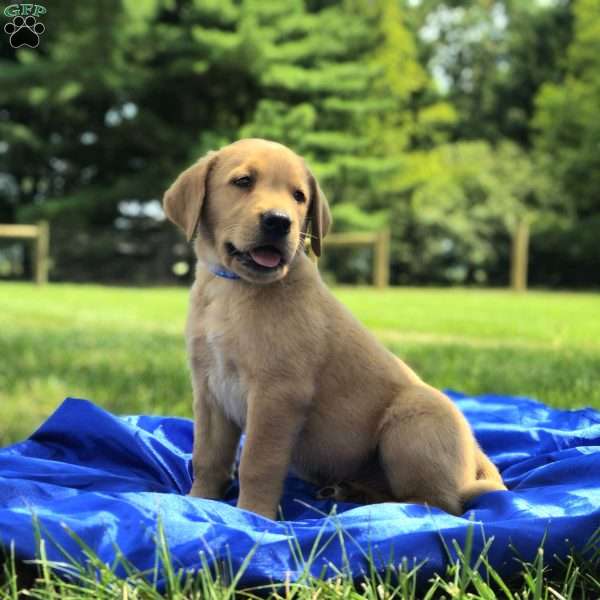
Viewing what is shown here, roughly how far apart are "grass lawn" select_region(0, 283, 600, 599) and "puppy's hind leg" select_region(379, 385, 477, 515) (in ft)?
1.43

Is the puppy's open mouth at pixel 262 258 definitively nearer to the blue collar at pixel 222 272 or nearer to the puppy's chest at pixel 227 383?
the blue collar at pixel 222 272

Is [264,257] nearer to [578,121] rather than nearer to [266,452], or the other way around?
→ [266,452]

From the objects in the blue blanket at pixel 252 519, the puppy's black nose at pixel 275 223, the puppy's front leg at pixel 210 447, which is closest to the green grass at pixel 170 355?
the blue blanket at pixel 252 519

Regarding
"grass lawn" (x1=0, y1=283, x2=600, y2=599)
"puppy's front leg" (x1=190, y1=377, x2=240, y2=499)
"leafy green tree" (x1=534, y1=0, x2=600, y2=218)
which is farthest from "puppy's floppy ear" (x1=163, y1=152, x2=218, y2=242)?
"leafy green tree" (x1=534, y1=0, x2=600, y2=218)

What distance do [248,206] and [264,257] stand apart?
0.16 meters

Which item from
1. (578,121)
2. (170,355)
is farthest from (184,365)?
(578,121)

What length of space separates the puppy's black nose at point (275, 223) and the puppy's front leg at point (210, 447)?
2.06 ft

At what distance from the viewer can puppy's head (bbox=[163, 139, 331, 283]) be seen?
7.66ft

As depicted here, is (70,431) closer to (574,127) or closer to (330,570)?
(330,570)

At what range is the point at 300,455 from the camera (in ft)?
8.38

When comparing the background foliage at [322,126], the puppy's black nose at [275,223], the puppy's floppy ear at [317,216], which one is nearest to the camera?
the puppy's black nose at [275,223]

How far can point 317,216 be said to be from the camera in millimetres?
2678

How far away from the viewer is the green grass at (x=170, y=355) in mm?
4270

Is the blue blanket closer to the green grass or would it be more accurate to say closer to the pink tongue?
the pink tongue
